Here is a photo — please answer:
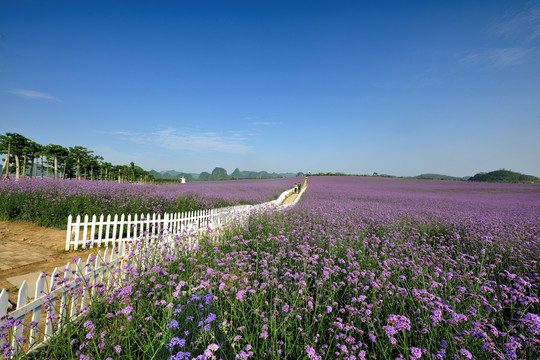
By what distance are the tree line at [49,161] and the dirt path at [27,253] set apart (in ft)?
41.4

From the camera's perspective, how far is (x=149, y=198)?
8797 millimetres

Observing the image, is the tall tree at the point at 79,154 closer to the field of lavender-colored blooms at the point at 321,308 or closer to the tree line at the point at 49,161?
the tree line at the point at 49,161

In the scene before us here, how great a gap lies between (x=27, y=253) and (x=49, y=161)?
143ft

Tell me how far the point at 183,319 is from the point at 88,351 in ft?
2.42

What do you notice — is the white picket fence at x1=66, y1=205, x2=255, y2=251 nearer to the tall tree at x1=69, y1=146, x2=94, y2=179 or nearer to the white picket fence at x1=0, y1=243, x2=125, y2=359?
the white picket fence at x1=0, y1=243, x2=125, y2=359

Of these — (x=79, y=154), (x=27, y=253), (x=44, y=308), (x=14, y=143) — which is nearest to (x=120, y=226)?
(x=27, y=253)

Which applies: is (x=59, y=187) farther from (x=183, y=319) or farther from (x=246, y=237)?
(x=183, y=319)

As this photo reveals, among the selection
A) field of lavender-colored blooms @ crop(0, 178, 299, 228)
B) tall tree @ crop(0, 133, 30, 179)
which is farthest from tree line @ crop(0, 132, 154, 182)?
field of lavender-colored blooms @ crop(0, 178, 299, 228)

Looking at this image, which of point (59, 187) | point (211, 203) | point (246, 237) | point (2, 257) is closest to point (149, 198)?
point (211, 203)

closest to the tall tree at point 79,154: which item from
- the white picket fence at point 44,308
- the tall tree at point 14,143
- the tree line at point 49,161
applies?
the tree line at point 49,161

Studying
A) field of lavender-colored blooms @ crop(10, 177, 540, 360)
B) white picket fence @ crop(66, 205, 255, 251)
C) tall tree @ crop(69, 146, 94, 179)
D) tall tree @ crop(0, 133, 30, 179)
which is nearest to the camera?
field of lavender-colored blooms @ crop(10, 177, 540, 360)

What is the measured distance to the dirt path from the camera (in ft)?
12.5

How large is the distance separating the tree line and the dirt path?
1263 cm

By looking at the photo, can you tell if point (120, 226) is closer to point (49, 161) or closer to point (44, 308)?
point (44, 308)
